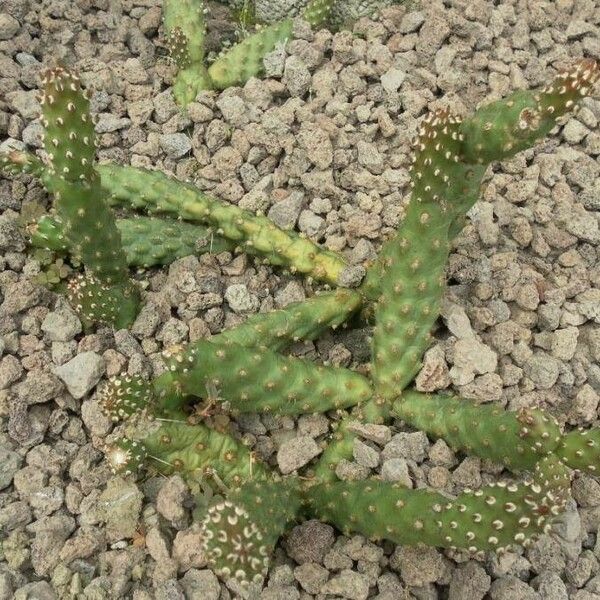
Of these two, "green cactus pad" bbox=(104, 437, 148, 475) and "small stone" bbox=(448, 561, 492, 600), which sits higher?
"green cactus pad" bbox=(104, 437, 148, 475)

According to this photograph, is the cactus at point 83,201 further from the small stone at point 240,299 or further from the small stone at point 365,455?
the small stone at point 365,455

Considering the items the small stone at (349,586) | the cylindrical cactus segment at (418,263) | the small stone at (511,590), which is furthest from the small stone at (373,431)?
the small stone at (511,590)

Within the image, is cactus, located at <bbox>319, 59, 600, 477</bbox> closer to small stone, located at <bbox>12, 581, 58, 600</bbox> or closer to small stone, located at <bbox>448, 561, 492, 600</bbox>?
small stone, located at <bbox>448, 561, 492, 600</bbox>

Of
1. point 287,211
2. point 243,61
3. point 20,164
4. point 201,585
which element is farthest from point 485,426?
point 243,61

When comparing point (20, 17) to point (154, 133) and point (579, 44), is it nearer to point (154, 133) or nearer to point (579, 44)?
point (154, 133)

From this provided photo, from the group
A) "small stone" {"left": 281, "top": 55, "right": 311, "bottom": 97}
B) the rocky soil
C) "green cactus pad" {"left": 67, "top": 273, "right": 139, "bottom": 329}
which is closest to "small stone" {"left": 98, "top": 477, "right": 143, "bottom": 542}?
the rocky soil

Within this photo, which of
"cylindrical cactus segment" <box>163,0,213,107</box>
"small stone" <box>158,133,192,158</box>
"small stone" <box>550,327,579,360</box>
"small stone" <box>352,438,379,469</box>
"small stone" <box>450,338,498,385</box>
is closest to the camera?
"small stone" <box>352,438,379,469</box>

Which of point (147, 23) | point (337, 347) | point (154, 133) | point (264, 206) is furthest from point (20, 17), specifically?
point (337, 347)
